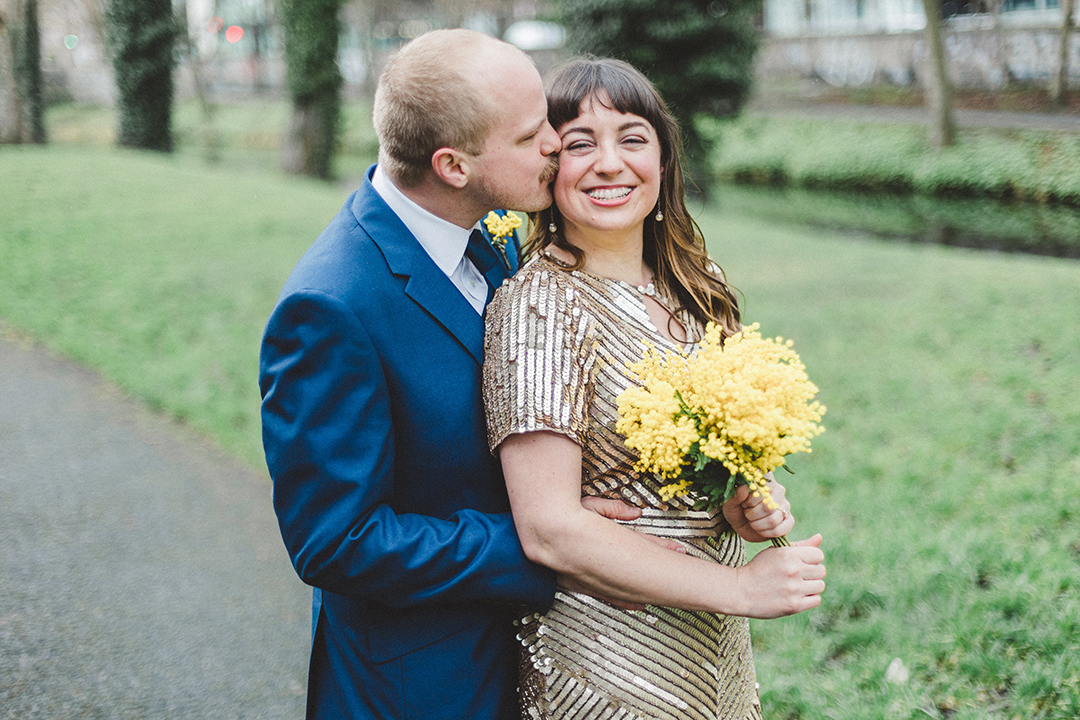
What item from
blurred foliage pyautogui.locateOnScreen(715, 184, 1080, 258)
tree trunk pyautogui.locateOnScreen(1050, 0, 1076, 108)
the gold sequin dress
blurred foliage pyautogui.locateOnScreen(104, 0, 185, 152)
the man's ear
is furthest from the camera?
tree trunk pyautogui.locateOnScreen(1050, 0, 1076, 108)

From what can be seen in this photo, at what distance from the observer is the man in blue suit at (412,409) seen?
1746 mm

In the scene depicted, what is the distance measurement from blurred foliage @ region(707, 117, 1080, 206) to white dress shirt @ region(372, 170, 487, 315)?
1861 cm

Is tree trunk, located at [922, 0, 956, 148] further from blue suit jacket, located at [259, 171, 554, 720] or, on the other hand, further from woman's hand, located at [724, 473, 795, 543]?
blue suit jacket, located at [259, 171, 554, 720]

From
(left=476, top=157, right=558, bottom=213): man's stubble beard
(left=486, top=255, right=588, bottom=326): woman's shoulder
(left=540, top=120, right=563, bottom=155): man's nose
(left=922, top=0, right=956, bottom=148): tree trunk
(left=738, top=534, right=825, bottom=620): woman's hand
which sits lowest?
(left=738, top=534, right=825, bottom=620): woman's hand

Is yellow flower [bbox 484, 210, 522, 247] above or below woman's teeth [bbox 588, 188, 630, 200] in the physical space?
below

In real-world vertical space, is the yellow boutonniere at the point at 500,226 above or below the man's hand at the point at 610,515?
above

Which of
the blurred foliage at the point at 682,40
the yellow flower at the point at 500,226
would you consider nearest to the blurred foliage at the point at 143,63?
the yellow flower at the point at 500,226

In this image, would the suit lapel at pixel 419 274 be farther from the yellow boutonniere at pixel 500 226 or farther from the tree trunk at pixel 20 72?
the tree trunk at pixel 20 72

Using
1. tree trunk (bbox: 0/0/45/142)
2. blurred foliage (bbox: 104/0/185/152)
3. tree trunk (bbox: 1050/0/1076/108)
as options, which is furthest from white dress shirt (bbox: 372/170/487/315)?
tree trunk (bbox: 1050/0/1076/108)

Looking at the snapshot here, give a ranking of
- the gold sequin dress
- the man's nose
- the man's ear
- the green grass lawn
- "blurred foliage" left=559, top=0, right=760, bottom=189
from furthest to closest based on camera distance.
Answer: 1. "blurred foliage" left=559, top=0, right=760, bottom=189
2. the green grass lawn
3. the man's nose
4. the man's ear
5. the gold sequin dress

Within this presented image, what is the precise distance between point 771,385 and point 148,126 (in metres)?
9.84

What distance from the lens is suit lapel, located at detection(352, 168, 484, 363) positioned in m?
1.91

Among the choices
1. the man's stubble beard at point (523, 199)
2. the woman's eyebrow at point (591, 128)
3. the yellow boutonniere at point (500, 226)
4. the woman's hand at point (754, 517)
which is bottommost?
the woman's hand at point (754, 517)

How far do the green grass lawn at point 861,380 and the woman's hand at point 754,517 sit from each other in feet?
5.47
